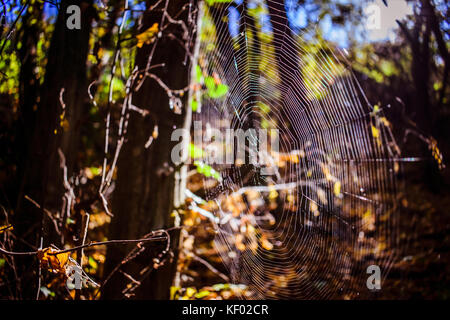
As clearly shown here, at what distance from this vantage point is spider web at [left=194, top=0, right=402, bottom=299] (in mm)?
2832

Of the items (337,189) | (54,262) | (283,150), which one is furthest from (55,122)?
(283,150)

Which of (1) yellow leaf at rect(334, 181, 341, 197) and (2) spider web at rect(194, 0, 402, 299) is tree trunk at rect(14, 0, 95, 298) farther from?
(1) yellow leaf at rect(334, 181, 341, 197)

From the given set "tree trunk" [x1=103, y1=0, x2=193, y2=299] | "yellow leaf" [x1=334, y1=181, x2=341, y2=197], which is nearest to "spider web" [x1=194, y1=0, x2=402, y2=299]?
"yellow leaf" [x1=334, y1=181, x2=341, y2=197]

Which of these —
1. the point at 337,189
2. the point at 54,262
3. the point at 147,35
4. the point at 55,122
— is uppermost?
the point at 147,35

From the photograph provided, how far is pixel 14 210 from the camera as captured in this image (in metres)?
2.29

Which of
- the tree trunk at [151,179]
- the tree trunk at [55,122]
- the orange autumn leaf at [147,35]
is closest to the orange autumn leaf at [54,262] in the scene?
the tree trunk at [151,179]

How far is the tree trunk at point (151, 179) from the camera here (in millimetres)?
1928

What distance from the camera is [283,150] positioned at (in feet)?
13.8

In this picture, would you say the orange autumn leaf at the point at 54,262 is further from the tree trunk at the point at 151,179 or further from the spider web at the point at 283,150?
the spider web at the point at 283,150

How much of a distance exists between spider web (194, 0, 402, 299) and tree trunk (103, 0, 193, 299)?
1.29 feet

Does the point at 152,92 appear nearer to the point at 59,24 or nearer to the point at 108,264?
the point at 59,24

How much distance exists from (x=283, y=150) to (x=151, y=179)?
99.8 inches

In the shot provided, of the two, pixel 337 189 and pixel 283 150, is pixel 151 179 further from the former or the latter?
pixel 283 150

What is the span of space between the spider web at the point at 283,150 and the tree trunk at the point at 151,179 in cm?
39
